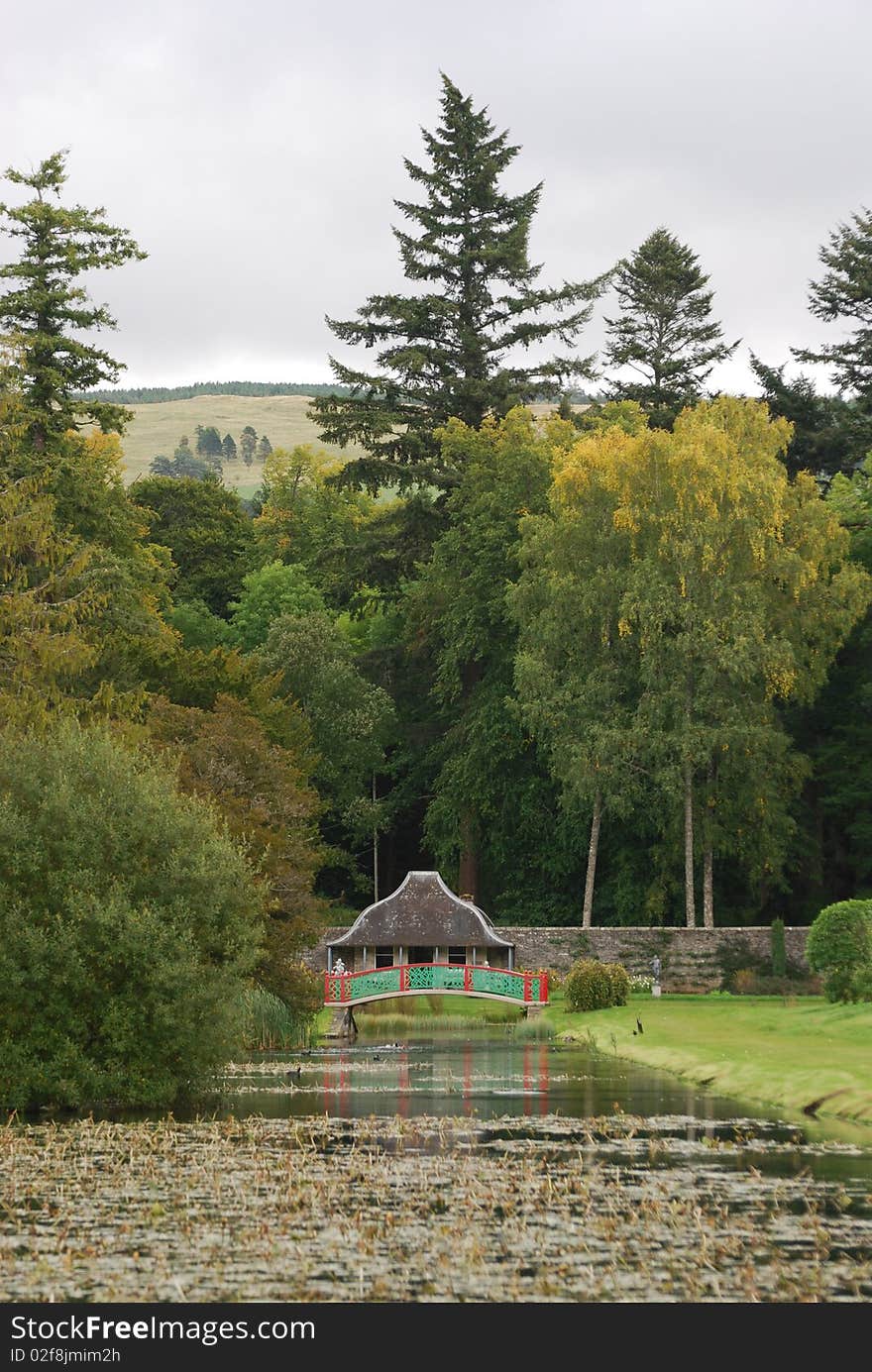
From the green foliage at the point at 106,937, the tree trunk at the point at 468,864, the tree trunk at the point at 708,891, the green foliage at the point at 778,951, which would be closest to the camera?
the green foliage at the point at 106,937

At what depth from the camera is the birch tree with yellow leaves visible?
6062 cm

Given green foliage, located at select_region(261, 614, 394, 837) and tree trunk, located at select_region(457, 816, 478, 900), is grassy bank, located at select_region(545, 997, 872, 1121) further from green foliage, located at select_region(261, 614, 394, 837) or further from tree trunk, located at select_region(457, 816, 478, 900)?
green foliage, located at select_region(261, 614, 394, 837)

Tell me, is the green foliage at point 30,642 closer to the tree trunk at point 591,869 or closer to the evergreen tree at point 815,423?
the tree trunk at point 591,869

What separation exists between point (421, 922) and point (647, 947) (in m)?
8.24

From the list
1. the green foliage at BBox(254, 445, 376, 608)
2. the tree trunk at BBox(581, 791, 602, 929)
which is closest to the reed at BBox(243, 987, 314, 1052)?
the tree trunk at BBox(581, 791, 602, 929)

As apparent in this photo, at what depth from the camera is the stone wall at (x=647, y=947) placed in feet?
200

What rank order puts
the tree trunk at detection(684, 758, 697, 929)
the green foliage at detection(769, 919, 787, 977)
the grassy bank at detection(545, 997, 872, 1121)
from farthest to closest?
the tree trunk at detection(684, 758, 697, 929) → the green foliage at detection(769, 919, 787, 977) → the grassy bank at detection(545, 997, 872, 1121)

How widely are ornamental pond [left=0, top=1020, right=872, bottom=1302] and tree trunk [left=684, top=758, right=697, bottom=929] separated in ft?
102

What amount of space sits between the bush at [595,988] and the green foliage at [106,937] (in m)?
25.8

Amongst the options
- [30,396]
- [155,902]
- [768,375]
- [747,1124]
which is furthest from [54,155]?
[747,1124]

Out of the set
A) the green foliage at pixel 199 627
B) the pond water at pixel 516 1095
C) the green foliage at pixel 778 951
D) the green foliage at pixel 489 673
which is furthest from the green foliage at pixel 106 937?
the green foliage at pixel 199 627

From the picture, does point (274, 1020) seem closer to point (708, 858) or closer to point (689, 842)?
point (689, 842)

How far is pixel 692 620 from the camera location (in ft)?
199

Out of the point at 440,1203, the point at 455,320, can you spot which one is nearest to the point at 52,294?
the point at 455,320
